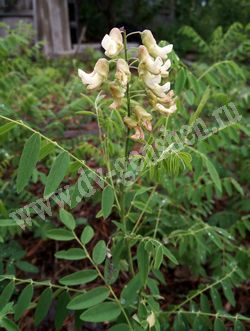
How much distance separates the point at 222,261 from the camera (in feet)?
5.24

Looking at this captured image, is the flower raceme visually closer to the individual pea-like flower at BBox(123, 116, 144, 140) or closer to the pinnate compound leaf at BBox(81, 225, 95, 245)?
the individual pea-like flower at BBox(123, 116, 144, 140)

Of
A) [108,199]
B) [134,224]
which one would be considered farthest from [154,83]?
[134,224]

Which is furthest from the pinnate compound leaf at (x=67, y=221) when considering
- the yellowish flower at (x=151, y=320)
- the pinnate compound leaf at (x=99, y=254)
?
the yellowish flower at (x=151, y=320)

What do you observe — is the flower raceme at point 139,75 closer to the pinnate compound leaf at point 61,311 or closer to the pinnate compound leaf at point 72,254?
the pinnate compound leaf at point 72,254

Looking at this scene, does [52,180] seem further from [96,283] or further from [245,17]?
[245,17]

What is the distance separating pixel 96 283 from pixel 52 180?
106 cm

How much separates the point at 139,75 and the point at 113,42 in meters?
0.10

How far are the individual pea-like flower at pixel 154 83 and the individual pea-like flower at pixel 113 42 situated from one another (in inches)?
3.4

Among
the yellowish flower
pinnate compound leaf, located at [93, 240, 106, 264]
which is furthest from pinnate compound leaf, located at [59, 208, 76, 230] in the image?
the yellowish flower

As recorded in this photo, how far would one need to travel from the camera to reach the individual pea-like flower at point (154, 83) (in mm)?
945

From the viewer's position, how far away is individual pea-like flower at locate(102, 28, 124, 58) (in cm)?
94

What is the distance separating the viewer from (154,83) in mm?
950

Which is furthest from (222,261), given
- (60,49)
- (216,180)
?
(60,49)

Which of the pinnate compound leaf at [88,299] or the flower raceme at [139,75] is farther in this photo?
the pinnate compound leaf at [88,299]
